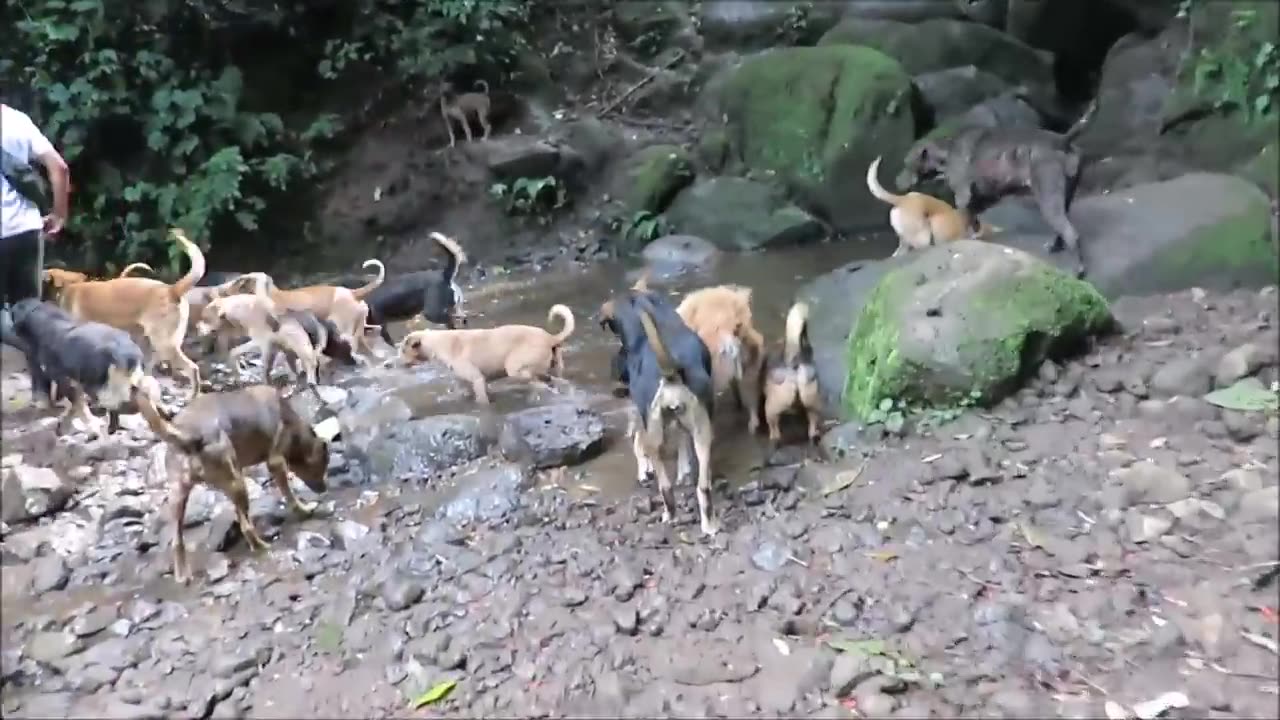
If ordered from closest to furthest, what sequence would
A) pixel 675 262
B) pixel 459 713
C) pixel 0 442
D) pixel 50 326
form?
pixel 0 442 < pixel 459 713 < pixel 50 326 < pixel 675 262

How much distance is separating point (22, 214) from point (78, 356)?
858 millimetres

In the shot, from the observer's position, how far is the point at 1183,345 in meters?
5.11

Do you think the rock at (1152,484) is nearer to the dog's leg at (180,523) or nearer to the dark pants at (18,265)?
the dog's leg at (180,523)

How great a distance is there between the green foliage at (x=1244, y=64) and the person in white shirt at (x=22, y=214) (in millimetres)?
4957

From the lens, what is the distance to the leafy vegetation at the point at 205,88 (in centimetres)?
1082

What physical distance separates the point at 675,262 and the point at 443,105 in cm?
442

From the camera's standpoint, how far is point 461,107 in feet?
45.7

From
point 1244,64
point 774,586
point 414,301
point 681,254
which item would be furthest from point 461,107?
point 1244,64

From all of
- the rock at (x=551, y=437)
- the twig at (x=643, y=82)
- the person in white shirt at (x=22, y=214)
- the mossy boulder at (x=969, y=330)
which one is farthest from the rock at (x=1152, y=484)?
the twig at (x=643, y=82)

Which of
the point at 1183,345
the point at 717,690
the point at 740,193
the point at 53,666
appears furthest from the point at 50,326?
the point at 740,193

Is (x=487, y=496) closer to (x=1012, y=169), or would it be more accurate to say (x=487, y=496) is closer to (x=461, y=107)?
(x=1012, y=169)

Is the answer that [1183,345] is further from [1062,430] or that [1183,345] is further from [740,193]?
[740,193]

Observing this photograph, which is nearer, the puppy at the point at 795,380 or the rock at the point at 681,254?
the puppy at the point at 795,380

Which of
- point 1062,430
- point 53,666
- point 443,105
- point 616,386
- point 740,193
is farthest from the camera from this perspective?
point 443,105
